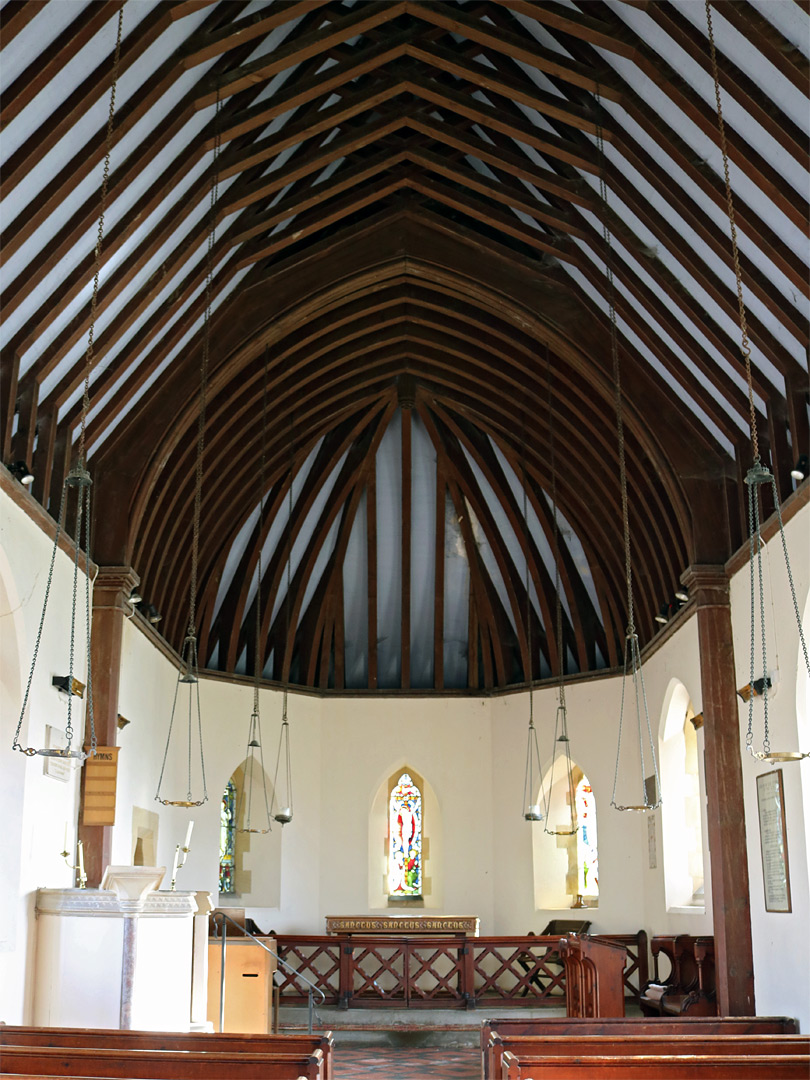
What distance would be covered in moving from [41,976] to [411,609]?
9959mm

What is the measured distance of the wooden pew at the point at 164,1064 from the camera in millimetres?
5719

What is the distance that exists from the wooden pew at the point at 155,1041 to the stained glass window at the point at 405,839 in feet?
34.7

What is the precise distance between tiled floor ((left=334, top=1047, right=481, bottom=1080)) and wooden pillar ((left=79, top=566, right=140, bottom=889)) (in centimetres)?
305

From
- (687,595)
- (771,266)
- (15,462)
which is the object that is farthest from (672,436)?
(15,462)

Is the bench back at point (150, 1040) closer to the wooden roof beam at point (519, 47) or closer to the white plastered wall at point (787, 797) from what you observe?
the white plastered wall at point (787, 797)

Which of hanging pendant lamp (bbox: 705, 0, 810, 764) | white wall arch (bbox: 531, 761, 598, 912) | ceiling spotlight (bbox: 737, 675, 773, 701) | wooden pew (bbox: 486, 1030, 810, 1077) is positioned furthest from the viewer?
white wall arch (bbox: 531, 761, 598, 912)

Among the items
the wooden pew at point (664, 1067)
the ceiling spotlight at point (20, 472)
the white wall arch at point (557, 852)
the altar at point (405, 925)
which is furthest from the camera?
the white wall arch at point (557, 852)

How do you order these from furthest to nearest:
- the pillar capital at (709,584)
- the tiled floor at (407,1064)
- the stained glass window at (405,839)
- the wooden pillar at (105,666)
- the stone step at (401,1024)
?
the stained glass window at (405,839) < the stone step at (401,1024) < the pillar capital at (709,584) < the wooden pillar at (105,666) < the tiled floor at (407,1064)

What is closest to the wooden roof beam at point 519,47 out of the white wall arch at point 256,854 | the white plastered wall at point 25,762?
the white plastered wall at point 25,762

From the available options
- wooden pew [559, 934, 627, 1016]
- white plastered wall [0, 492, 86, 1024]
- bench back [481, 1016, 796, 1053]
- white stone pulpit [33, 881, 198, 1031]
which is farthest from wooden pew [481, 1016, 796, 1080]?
white plastered wall [0, 492, 86, 1024]

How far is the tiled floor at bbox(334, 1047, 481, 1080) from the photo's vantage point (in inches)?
401

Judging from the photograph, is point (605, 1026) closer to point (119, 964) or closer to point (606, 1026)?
point (606, 1026)

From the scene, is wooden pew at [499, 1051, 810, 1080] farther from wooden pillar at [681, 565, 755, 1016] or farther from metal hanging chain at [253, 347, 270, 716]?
metal hanging chain at [253, 347, 270, 716]

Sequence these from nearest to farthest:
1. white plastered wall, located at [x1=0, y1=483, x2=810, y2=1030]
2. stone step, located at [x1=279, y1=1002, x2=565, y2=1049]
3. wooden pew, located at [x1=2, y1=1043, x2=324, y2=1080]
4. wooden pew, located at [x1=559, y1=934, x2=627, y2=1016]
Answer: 1. wooden pew, located at [x1=2, y1=1043, x2=324, y2=1080]
2. wooden pew, located at [x1=559, y1=934, x2=627, y2=1016]
3. stone step, located at [x1=279, y1=1002, x2=565, y2=1049]
4. white plastered wall, located at [x1=0, y1=483, x2=810, y2=1030]
